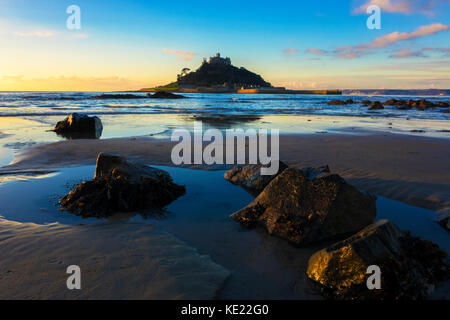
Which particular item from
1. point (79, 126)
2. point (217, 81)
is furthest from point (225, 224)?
point (217, 81)

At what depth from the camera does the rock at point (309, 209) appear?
362 cm

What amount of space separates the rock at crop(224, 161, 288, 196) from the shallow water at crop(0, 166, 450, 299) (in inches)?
7.1

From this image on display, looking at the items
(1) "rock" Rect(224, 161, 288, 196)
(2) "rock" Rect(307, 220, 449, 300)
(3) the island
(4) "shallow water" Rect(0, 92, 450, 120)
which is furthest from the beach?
(3) the island

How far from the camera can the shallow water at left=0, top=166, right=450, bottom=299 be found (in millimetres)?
2828

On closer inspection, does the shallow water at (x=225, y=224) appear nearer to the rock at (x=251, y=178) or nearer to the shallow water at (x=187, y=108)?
the rock at (x=251, y=178)

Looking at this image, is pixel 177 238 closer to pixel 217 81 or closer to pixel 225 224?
pixel 225 224

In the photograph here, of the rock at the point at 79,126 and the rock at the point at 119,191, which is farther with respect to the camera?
the rock at the point at 79,126

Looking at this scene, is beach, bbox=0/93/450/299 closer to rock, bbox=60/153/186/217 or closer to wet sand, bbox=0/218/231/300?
→ wet sand, bbox=0/218/231/300

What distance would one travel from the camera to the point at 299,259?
10.6 ft

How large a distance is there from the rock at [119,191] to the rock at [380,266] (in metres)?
2.87

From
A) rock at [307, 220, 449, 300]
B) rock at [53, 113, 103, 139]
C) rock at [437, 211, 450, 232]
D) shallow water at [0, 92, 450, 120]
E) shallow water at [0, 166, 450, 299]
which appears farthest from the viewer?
shallow water at [0, 92, 450, 120]

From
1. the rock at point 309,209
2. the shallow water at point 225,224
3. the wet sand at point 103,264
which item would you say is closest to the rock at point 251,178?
the shallow water at point 225,224
